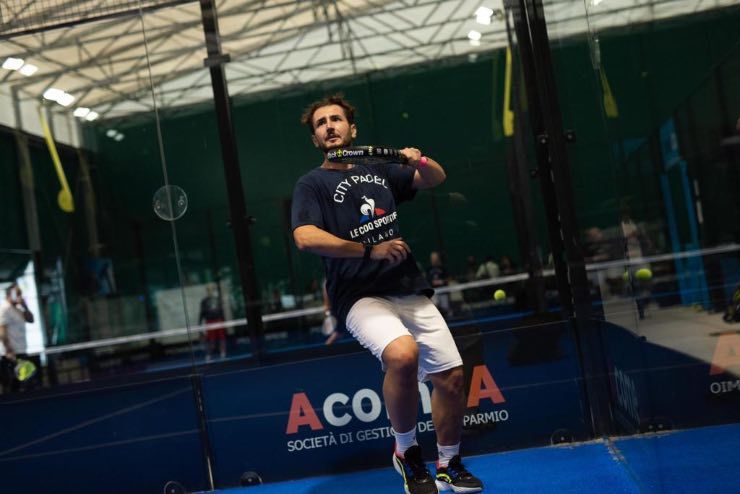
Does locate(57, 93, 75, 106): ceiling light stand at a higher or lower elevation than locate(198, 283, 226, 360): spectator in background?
higher

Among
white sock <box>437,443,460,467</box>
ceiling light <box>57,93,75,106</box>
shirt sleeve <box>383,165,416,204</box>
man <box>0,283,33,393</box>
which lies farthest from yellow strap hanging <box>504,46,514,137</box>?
man <box>0,283,33,393</box>

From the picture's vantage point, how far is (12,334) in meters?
4.22

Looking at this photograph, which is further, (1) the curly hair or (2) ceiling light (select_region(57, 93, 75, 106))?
(2) ceiling light (select_region(57, 93, 75, 106))

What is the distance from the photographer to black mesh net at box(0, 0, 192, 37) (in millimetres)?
4078

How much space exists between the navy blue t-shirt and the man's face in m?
0.11

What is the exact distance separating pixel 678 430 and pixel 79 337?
2880 millimetres

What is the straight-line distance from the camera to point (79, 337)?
428 centimetres

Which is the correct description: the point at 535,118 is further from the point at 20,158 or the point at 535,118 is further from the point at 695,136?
the point at 20,158

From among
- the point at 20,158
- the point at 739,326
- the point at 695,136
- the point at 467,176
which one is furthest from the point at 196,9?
the point at 739,326

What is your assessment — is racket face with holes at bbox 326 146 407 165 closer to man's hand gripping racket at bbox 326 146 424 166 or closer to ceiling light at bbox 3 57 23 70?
man's hand gripping racket at bbox 326 146 424 166

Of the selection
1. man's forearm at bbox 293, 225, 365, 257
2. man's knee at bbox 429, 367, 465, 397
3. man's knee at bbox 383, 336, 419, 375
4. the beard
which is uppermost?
the beard

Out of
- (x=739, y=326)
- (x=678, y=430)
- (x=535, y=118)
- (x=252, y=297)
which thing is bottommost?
(x=678, y=430)

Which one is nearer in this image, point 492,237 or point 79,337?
point 492,237

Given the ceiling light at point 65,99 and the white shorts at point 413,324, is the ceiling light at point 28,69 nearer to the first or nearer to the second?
the ceiling light at point 65,99
